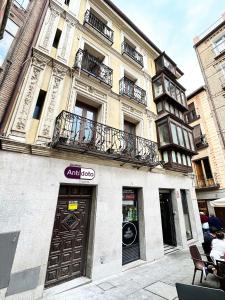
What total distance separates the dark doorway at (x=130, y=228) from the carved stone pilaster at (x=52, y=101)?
398 centimetres

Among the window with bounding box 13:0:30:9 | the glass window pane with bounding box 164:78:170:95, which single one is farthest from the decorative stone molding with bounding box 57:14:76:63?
the glass window pane with bounding box 164:78:170:95

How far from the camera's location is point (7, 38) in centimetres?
556

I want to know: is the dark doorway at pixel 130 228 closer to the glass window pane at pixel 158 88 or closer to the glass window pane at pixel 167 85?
the glass window pane at pixel 158 88

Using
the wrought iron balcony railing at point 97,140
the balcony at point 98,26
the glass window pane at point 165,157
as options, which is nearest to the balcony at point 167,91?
the glass window pane at point 165,157

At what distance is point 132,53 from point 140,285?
1176 cm

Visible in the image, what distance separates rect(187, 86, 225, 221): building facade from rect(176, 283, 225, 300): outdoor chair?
45.1 ft

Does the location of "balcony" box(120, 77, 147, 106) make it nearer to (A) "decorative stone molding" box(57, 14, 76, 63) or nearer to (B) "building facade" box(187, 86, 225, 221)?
(A) "decorative stone molding" box(57, 14, 76, 63)

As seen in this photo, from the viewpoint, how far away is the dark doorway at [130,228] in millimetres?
6216

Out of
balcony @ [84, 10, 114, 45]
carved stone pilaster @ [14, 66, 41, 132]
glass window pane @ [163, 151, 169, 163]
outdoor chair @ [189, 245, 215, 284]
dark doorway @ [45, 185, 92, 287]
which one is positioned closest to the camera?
outdoor chair @ [189, 245, 215, 284]

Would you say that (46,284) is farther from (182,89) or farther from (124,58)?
(182,89)

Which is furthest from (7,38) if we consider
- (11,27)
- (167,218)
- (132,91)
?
(167,218)

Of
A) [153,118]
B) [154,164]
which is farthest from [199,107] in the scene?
[154,164]

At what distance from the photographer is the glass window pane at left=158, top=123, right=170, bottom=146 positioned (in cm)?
891

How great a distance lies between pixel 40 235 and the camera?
4.13m
